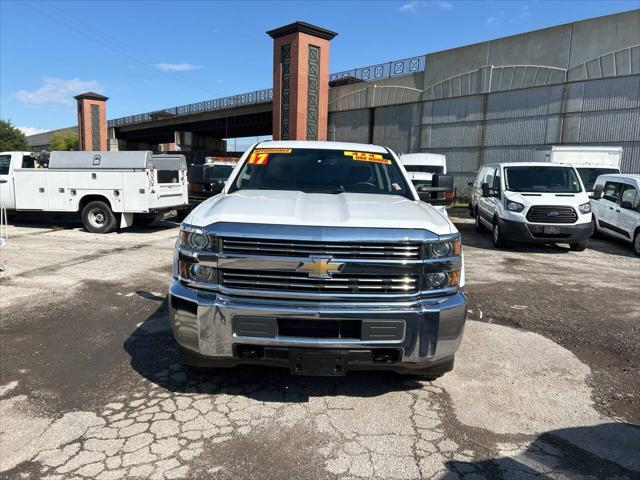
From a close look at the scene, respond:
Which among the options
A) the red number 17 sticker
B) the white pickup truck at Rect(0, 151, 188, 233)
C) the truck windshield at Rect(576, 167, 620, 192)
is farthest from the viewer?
the truck windshield at Rect(576, 167, 620, 192)

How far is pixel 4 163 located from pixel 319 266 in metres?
12.9

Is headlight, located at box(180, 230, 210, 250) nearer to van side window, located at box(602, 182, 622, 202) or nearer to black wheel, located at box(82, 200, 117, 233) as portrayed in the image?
black wheel, located at box(82, 200, 117, 233)

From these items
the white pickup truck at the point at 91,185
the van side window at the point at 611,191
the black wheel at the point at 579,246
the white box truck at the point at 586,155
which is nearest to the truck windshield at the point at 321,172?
the white pickup truck at the point at 91,185

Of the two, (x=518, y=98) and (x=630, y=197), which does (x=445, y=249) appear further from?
(x=518, y=98)

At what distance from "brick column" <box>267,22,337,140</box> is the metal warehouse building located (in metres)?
2.87

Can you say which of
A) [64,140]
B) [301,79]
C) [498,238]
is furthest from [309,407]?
[64,140]

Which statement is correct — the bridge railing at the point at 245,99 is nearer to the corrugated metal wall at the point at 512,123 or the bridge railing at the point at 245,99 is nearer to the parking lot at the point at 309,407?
the corrugated metal wall at the point at 512,123

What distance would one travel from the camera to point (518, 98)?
23.9 meters

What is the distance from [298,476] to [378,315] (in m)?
1.04

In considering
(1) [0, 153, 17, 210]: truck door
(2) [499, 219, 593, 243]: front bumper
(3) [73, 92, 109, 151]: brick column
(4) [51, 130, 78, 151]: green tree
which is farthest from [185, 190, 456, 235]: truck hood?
(4) [51, 130, 78, 151]: green tree

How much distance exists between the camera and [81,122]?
5478 centimetres

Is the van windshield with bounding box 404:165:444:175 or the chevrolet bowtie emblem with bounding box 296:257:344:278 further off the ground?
the van windshield with bounding box 404:165:444:175

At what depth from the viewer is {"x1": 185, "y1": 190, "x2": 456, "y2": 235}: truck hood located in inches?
122

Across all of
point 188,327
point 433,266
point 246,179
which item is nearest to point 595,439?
point 433,266
